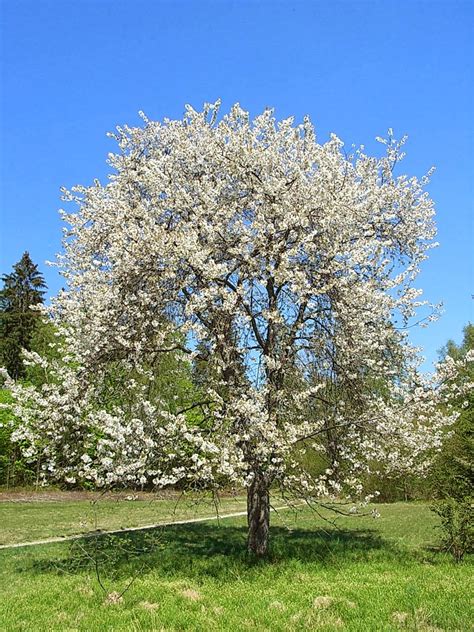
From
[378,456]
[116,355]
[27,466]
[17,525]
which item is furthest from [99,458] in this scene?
[27,466]

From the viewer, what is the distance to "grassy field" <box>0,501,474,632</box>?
23.0ft

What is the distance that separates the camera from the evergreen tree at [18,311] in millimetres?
48594

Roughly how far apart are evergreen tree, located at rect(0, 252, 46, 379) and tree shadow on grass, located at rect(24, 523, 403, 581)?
37.2 m

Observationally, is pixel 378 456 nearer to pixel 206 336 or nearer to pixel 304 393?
pixel 304 393

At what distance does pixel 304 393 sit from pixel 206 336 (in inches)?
77.0

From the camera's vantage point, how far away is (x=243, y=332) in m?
10.9

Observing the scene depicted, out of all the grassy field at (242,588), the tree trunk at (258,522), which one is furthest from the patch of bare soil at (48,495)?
the tree trunk at (258,522)

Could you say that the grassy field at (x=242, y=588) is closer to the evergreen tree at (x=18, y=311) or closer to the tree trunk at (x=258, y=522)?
the tree trunk at (x=258, y=522)

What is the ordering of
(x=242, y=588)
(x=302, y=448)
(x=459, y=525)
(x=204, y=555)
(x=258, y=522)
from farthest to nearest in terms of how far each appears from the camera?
(x=204, y=555) → (x=258, y=522) → (x=459, y=525) → (x=302, y=448) → (x=242, y=588)

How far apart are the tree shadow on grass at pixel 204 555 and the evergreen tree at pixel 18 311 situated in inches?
1463

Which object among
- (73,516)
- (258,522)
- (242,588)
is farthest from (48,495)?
(242,588)

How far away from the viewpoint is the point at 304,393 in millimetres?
9555

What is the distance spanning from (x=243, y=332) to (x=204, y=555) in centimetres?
449

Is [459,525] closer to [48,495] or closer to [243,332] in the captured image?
[243,332]
